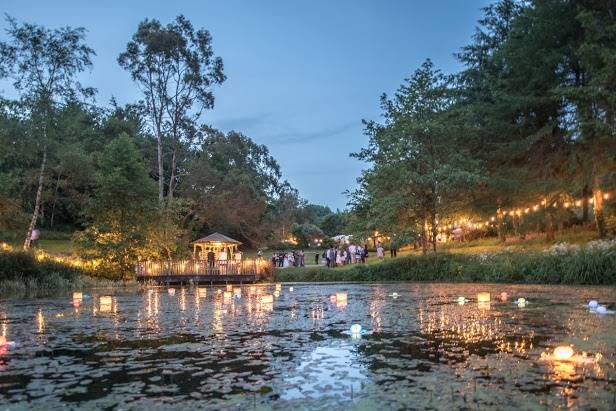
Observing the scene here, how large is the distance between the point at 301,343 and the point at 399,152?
22.2 meters

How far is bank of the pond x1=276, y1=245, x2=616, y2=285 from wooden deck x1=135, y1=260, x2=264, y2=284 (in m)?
2.80

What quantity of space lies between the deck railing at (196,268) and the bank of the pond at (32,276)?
407cm

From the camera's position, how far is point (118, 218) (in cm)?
3341

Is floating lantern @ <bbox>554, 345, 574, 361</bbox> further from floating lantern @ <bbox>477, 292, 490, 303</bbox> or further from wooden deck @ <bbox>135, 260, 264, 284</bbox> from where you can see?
wooden deck @ <bbox>135, 260, 264, 284</bbox>

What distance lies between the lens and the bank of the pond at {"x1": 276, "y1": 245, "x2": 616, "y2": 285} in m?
21.6

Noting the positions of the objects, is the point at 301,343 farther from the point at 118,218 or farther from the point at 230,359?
the point at 118,218

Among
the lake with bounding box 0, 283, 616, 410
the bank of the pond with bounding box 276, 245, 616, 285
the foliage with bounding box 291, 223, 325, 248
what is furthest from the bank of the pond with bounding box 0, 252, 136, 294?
the foliage with bounding box 291, 223, 325, 248

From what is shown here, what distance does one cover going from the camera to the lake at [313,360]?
5449mm

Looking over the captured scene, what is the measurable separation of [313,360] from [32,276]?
21.9m

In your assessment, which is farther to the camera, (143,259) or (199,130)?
(199,130)

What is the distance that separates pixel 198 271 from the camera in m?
32.2

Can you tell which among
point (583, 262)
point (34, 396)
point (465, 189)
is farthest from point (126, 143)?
point (34, 396)

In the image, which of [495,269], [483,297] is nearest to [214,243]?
[495,269]

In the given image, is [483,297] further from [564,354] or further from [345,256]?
[345,256]
